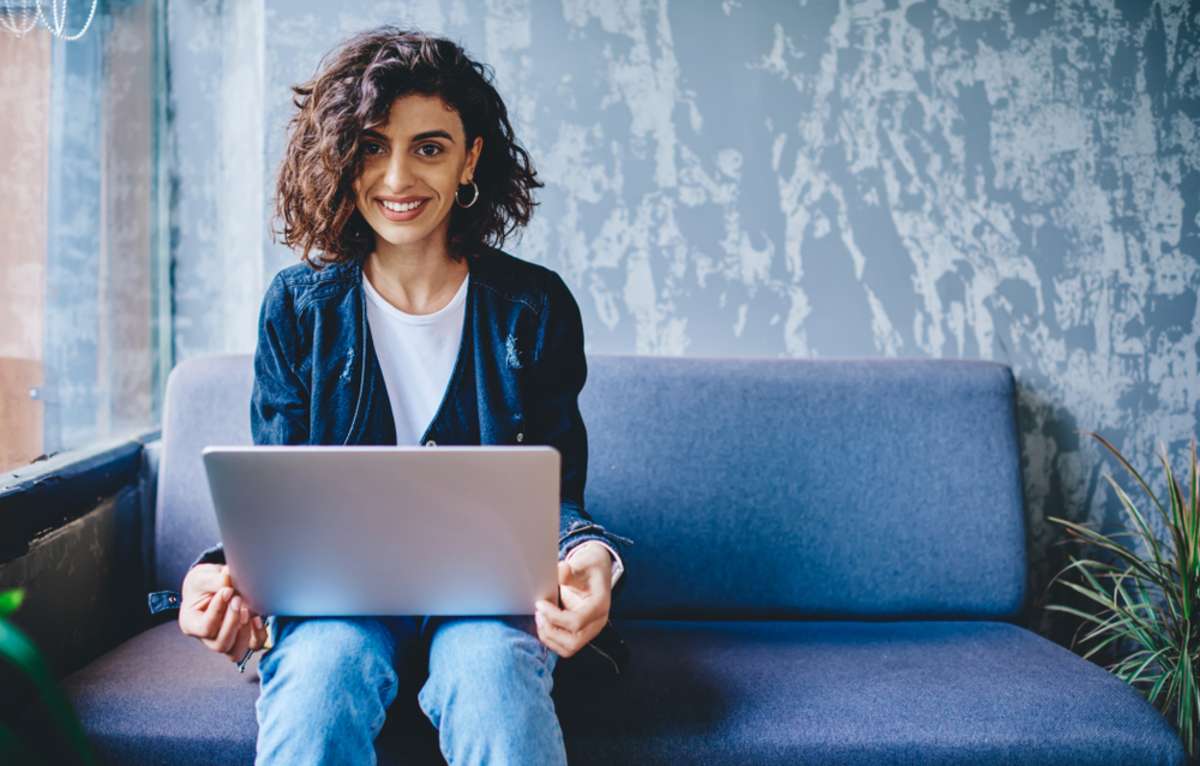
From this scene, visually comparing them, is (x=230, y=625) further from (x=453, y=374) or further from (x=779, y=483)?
(x=779, y=483)

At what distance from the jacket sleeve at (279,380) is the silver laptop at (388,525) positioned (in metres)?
0.35

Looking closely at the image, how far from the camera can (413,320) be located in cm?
136

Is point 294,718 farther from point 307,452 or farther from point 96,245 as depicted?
point 96,245

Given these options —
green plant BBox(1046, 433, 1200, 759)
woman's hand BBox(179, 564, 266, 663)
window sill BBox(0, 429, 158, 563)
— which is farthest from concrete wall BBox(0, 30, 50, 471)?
green plant BBox(1046, 433, 1200, 759)

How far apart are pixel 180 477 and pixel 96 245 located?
1.77ft

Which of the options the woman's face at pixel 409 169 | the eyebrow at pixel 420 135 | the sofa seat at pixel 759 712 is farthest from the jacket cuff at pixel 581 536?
the eyebrow at pixel 420 135

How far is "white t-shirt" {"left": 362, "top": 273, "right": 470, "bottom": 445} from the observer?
134cm

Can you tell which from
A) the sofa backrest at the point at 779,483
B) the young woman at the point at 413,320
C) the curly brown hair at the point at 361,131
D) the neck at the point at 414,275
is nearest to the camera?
the young woman at the point at 413,320

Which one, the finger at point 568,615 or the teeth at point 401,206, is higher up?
the teeth at point 401,206

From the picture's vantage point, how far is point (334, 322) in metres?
1.34

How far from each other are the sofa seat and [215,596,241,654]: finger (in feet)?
0.68

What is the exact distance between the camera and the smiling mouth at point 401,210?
131cm

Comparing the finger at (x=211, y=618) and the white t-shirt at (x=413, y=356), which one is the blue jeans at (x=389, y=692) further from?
the white t-shirt at (x=413, y=356)

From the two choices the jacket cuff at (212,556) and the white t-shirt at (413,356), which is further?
the white t-shirt at (413,356)
